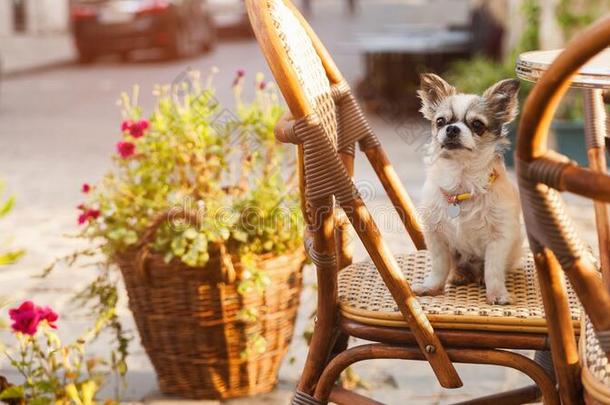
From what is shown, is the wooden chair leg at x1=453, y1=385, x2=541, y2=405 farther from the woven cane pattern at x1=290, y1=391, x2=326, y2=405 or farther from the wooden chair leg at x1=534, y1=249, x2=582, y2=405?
the wooden chair leg at x1=534, y1=249, x2=582, y2=405

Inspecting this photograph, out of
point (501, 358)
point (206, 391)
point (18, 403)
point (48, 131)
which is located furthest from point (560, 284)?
point (48, 131)

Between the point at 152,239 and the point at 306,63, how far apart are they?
3.84 feet

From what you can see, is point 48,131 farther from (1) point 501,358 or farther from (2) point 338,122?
(1) point 501,358

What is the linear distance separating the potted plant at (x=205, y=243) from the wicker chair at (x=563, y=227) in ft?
5.00

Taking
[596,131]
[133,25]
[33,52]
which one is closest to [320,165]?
[596,131]

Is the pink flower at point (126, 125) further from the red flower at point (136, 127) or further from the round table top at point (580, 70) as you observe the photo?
the round table top at point (580, 70)

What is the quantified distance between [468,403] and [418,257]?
0.43 meters

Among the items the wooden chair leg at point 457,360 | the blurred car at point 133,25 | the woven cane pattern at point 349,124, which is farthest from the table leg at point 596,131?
the blurred car at point 133,25

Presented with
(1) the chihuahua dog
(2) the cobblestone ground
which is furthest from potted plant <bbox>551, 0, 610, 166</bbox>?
(1) the chihuahua dog

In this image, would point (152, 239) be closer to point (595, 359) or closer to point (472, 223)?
point (472, 223)

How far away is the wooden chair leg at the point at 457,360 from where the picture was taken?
7.20ft

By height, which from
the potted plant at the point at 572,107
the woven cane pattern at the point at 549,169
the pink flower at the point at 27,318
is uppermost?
the woven cane pattern at the point at 549,169

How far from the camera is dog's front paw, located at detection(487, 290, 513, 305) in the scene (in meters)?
2.37

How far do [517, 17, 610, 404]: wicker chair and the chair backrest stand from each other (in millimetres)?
356
